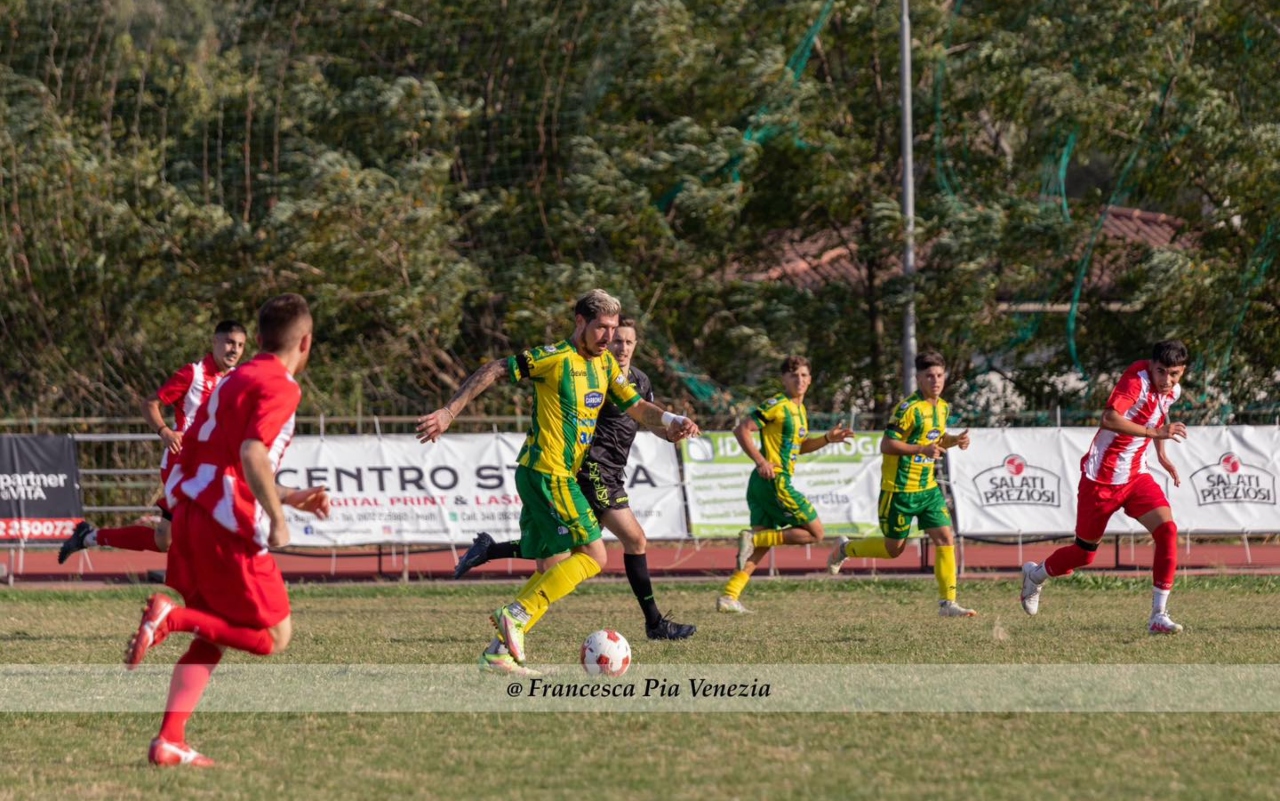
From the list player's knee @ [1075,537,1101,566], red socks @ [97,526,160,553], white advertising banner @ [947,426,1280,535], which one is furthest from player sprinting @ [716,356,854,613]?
red socks @ [97,526,160,553]

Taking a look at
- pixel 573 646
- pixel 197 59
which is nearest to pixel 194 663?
pixel 573 646

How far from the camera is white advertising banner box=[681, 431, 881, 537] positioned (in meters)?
16.1

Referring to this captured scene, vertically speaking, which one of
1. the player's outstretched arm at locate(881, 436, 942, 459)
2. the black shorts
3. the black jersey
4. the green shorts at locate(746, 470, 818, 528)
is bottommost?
the green shorts at locate(746, 470, 818, 528)

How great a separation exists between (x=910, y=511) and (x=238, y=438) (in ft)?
23.6

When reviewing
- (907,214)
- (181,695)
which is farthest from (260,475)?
(907,214)

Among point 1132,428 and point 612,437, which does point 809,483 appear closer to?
point 612,437

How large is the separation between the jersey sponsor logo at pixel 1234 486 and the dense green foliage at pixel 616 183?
190 inches

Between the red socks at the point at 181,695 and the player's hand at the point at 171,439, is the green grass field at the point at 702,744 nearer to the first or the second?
the red socks at the point at 181,695

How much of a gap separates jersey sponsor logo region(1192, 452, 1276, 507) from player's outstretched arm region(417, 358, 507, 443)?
10.3 meters

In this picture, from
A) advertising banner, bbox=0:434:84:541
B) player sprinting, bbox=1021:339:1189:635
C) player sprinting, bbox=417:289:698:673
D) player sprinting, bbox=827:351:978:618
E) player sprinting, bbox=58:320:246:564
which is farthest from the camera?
Answer: advertising banner, bbox=0:434:84:541

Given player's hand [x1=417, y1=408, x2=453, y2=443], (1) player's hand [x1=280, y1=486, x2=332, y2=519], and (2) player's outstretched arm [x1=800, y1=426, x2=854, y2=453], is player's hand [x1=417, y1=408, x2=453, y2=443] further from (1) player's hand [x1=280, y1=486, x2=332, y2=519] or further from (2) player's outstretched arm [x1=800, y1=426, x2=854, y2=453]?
(2) player's outstretched arm [x1=800, y1=426, x2=854, y2=453]

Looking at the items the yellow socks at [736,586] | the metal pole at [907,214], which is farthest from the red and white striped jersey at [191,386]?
the metal pole at [907,214]

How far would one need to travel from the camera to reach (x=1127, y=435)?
10.0 m

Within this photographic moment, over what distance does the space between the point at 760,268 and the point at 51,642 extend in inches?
606
